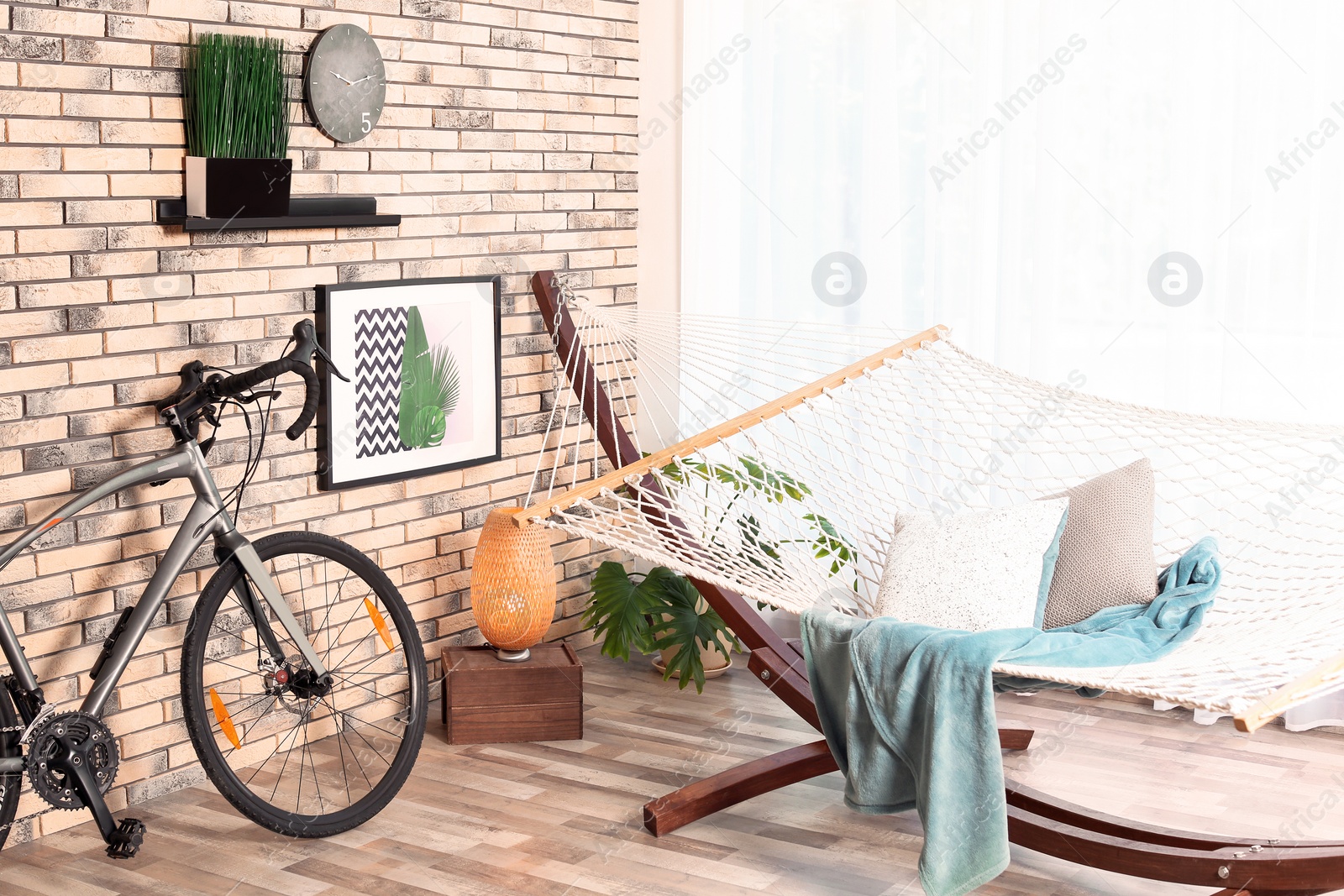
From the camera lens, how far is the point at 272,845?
257cm

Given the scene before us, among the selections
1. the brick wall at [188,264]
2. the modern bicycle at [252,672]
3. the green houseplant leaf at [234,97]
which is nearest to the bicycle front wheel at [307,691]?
the modern bicycle at [252,672]

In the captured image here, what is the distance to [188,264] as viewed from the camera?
108 inches

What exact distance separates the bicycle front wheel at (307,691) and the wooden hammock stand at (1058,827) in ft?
1.51

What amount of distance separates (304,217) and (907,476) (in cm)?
168

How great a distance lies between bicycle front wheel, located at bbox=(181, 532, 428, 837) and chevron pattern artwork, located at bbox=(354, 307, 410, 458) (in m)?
0.31

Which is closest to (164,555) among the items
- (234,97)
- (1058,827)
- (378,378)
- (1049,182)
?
(378,378)

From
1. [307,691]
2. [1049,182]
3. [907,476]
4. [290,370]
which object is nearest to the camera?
[290,370]

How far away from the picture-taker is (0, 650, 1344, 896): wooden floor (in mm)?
2408

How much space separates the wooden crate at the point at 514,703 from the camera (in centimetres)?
312

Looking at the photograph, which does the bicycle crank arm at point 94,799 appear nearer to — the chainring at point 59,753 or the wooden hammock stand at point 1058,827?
the chainring at point 59,753

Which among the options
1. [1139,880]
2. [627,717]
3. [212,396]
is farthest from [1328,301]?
[212,396]

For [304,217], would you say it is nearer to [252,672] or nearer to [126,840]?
[252,672]

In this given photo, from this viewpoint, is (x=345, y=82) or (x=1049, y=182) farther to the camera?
(x=1049, y=182)

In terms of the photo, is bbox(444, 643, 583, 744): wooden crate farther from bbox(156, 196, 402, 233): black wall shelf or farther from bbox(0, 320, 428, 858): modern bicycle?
bbox(156, 196, 402, 233): black wall shelf
